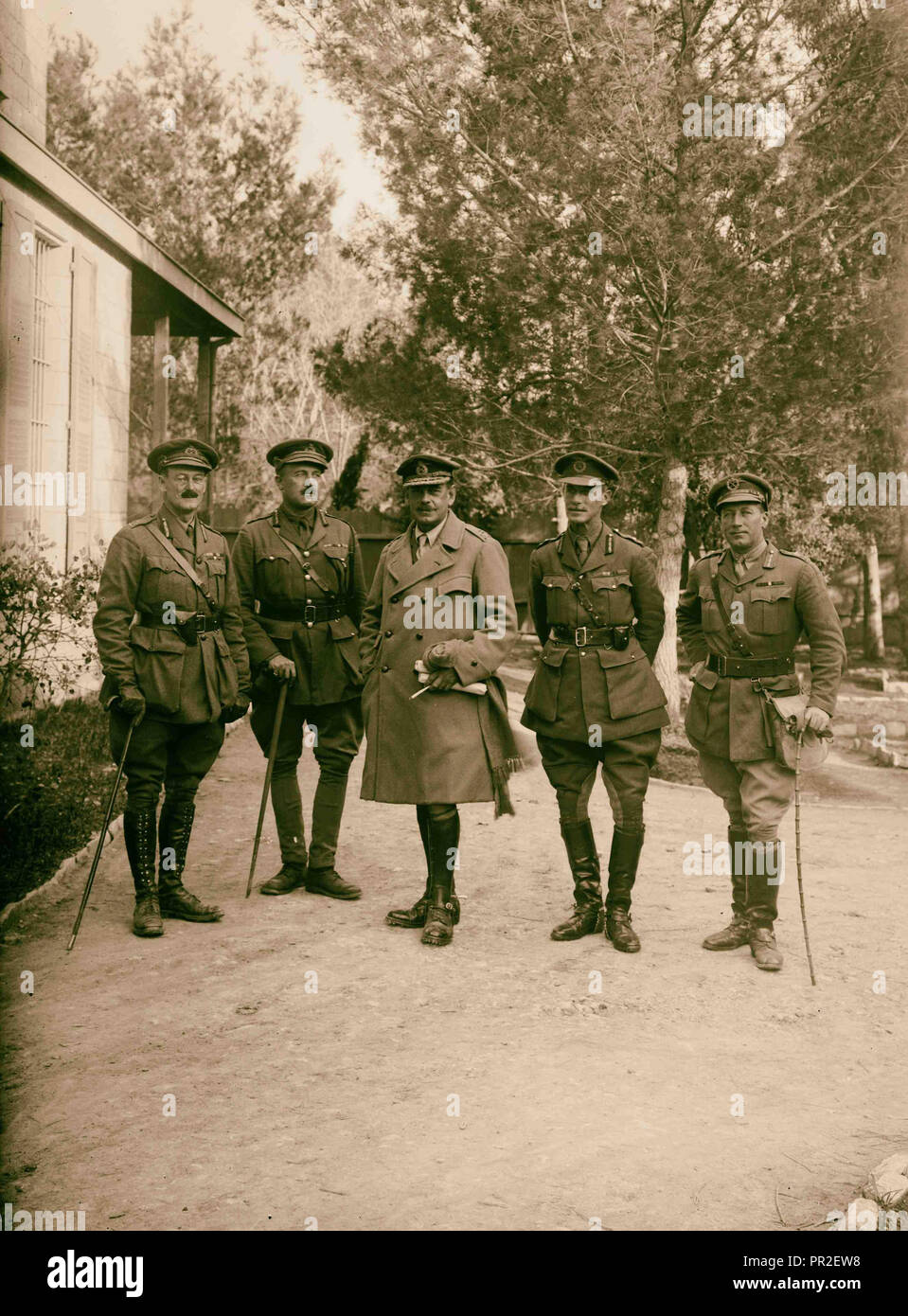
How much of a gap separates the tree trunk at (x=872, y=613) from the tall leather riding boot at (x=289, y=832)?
15.4 m

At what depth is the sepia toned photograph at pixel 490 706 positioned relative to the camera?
11.9 ft

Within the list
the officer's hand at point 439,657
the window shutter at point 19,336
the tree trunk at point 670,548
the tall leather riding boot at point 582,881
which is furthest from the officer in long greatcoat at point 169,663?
the tree trunk at point 670,548

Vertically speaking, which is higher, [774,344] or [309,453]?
[774,344]

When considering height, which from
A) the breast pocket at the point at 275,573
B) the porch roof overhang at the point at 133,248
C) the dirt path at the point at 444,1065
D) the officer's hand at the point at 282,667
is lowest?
the dirt path at the point at 444,1065

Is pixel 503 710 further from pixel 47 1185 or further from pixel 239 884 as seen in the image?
pixel 47 1185

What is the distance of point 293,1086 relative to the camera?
402 cm

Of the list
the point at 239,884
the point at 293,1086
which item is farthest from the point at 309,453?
the point at 293,1086

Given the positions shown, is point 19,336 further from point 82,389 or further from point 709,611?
point 709,611

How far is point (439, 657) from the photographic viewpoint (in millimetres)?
5469

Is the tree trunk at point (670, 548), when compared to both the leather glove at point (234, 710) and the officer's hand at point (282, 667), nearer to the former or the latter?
the officer's hand at point (282, 667)

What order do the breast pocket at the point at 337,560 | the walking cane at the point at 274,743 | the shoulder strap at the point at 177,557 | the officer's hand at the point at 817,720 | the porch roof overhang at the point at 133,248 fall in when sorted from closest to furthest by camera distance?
the officer's hand at the point at 817,720 → the shoulder strap at the point at 177,557 → the walking cane at the point at 274,743 → the breast pocket at the point at 337,560 → the porch roof overhang at the point at 133,248

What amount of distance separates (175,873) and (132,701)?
0.89m

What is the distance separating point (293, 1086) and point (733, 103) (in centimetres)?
948

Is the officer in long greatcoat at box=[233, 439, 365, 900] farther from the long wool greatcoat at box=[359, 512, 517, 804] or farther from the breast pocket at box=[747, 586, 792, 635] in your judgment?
the breast pocket at box=[747, 586, 792, 635]
